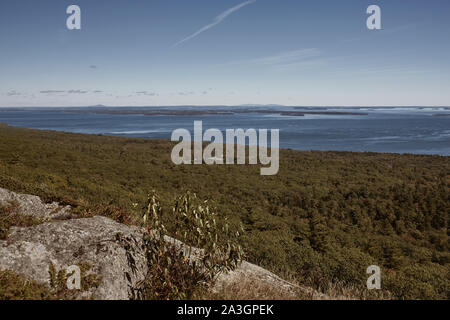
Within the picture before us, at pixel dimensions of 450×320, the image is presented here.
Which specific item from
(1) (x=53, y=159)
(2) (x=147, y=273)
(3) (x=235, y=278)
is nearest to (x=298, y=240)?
(3) (x=235, y=278)

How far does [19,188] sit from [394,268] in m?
13.9

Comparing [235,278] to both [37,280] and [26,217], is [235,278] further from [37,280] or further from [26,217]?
[26,217]

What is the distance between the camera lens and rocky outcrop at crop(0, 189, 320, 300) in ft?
14.6

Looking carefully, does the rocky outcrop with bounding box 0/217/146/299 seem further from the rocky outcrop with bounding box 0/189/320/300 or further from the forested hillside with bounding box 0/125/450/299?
the forested hillside with bounding box 0/125/450/299

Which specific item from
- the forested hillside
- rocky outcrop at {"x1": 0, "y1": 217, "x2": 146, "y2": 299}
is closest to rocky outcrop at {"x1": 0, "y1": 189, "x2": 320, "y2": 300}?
rocky outcrop at {"x1": 0, "y1": 217, "x2": 146, "y2": 299}

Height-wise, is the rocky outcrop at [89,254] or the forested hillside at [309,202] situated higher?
the rocky outcrop at [89,254]

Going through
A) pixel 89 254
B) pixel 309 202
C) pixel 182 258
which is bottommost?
pixel 309 202

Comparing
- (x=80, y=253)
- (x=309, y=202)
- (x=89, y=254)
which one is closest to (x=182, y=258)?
(x=89, y=254)

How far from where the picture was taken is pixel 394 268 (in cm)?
1152

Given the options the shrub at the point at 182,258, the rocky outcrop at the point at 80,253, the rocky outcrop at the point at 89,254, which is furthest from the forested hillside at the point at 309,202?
the rocky outcrop at the point at 80,253

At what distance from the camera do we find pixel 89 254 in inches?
196

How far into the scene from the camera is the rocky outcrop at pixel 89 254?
445cm

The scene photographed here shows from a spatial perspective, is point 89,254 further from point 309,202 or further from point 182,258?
point 309,202

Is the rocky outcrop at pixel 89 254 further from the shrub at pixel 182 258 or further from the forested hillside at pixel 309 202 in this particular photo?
the forested hillside at pixel 309 202
